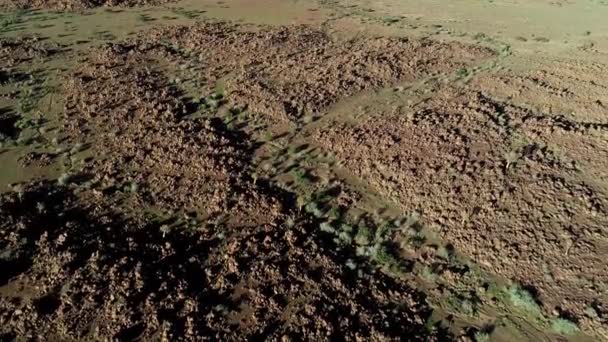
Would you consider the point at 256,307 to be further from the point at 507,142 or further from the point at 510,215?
the point at 507,142

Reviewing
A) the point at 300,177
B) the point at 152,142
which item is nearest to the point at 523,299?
the point at 300,177

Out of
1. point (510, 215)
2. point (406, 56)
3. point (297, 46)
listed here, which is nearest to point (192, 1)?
point (297, 46)

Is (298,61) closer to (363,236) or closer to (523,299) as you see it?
(363,236)

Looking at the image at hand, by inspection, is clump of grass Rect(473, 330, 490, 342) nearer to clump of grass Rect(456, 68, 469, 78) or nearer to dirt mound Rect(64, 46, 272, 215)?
dirt mound Rect(64, 46, 272, 215)

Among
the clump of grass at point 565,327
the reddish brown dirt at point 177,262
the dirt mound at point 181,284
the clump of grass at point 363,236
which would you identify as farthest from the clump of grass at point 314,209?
the clump of grass at point 565,327

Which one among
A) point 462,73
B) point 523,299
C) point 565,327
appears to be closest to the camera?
point 565,327

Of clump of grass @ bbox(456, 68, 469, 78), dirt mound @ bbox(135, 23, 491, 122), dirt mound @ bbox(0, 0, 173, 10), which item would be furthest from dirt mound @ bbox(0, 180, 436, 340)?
dirt mound @ bbox(0, 0, 173, 10)

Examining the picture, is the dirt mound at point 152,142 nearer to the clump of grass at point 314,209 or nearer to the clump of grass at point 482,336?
the clump of grass at point 314,209
